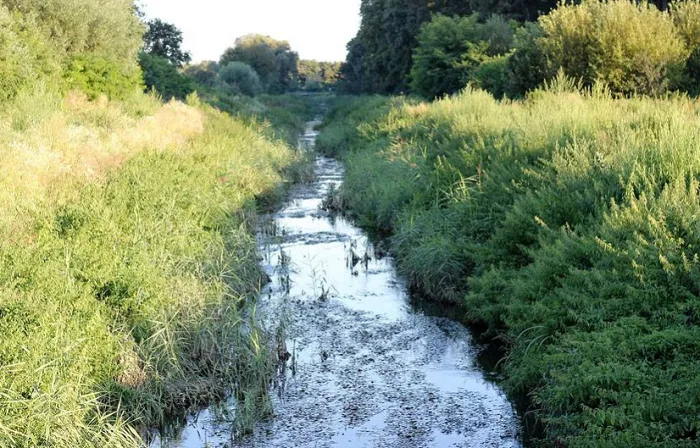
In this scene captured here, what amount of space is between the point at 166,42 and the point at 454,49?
29481 mm

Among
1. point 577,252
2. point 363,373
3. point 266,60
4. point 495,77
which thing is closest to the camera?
point 577,252

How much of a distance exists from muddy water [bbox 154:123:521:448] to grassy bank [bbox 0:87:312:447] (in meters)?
0.42

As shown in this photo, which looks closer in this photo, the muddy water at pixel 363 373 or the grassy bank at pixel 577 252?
the grassy bank at pixel 577 252

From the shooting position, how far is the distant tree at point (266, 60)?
97688mm

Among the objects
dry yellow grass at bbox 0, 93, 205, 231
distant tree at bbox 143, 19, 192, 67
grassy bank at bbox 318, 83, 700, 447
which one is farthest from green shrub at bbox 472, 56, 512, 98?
distant tree at bbox 143, 19, 192, 67

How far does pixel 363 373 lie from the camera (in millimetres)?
8219

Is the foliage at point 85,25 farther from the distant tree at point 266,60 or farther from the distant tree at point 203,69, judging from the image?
the distant tree at point 266,60

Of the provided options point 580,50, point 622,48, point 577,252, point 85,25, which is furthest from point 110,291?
point 85,25

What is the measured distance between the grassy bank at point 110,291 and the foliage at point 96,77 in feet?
22.5

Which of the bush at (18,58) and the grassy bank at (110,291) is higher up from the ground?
the bush at (18,58)

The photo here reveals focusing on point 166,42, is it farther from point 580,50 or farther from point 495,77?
point 580,50

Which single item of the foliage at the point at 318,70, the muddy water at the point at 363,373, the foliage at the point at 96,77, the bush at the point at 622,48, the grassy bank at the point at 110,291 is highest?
the foliage at the point at 318,70

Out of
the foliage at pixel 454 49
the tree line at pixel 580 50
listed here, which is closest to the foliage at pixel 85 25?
the tree line at pixel 580 50

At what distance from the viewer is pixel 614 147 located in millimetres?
9781
